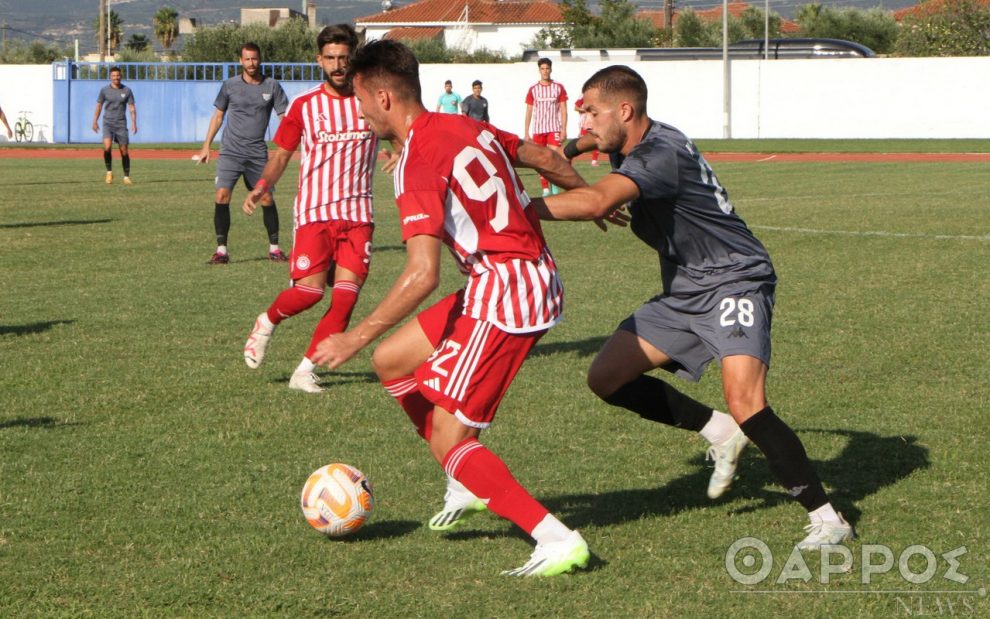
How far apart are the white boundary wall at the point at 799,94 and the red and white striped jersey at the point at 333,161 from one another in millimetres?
36416

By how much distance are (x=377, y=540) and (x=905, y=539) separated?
6.74 ft

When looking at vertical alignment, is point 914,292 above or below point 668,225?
below

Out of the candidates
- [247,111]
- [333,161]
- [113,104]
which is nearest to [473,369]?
[333,161]

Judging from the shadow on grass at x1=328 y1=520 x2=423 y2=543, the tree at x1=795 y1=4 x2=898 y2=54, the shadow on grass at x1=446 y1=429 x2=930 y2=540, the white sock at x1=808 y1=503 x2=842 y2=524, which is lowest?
the shadow on grass at x1=328 y1=520 x2=423 y2=543

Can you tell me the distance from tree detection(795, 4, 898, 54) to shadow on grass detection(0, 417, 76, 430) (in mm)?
73592

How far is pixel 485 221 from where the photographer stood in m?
4.53

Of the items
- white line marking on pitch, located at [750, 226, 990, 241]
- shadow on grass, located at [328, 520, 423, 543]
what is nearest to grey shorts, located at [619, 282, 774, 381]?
shadow on grass, located at [328, 520, 423, 543]

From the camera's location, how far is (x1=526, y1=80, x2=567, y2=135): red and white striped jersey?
74.6 feet

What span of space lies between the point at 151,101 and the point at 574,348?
41.8m

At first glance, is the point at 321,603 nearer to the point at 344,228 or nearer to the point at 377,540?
the point at 377,540

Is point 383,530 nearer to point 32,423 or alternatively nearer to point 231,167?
point 32,423

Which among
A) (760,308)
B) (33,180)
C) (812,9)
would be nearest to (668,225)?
(760,308)

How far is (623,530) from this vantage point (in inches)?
201

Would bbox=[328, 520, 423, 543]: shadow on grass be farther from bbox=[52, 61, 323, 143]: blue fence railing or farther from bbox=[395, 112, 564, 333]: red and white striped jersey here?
bbox=[52, 61, 323, 143]: blue fence railing
